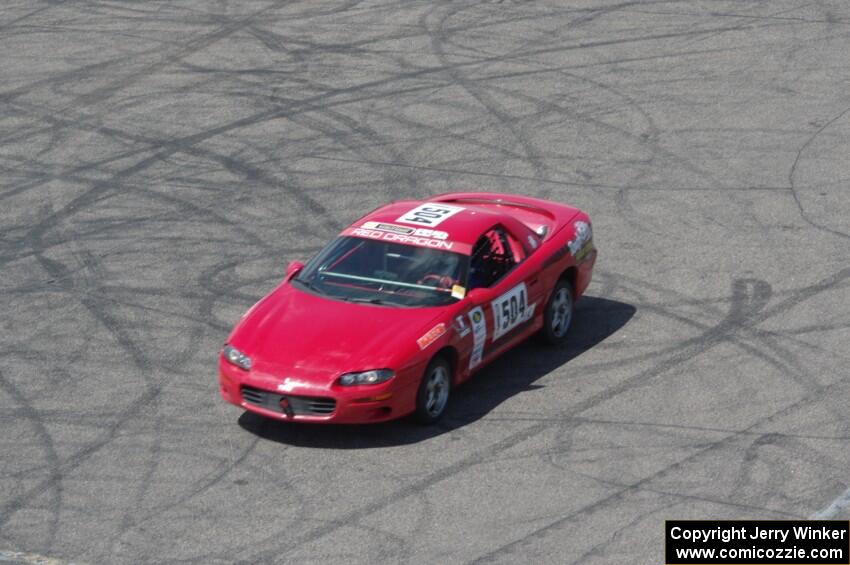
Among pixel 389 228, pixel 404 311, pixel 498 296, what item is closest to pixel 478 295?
pixel 498 296

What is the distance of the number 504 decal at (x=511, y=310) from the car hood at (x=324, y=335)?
68 centimetres

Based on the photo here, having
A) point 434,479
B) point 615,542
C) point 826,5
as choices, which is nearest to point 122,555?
point 434,479

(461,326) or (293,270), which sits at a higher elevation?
(293,270)

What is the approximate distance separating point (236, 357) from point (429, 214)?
7.78 ft

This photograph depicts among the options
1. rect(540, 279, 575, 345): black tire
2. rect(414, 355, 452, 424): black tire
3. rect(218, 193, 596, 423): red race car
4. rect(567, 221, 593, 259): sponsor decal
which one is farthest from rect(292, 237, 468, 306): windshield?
rect(567, 221, 593, 259): sponsor decal

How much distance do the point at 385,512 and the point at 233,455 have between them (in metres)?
1.53

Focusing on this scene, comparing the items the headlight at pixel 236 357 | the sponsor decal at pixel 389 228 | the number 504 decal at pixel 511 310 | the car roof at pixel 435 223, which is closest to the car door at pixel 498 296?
the number 504 decal at pixel 511 310

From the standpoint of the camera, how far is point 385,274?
39.7ft

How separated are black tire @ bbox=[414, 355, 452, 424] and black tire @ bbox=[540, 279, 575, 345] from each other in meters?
1.49

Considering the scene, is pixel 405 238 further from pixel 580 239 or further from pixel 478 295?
pixel 580 239

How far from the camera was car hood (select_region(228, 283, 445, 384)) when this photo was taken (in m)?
11.0

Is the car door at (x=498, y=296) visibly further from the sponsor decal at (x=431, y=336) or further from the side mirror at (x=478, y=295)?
the sponsor decal at (x=431, y=336)

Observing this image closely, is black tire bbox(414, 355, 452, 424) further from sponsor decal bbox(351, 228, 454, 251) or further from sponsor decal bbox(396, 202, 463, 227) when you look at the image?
sponsor decal bbox(396, 202, 463, 227)

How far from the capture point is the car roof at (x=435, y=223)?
40.1 ft
